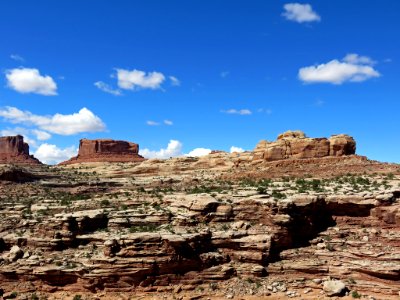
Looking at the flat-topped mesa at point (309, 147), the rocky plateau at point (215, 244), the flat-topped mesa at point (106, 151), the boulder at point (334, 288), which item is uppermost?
the flat-topped mesa at point (106, 151)

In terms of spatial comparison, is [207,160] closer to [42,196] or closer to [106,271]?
[42,196]

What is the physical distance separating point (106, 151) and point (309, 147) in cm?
7431

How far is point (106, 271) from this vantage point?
70.4ft

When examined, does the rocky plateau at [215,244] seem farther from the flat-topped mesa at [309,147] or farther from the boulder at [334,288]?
the flat-topped mesa at [309,147]

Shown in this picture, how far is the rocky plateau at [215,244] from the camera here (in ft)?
69.9

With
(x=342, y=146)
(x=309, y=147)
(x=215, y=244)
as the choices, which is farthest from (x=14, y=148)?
(x=215, y=244)

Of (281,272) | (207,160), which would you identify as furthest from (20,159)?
(281,272)

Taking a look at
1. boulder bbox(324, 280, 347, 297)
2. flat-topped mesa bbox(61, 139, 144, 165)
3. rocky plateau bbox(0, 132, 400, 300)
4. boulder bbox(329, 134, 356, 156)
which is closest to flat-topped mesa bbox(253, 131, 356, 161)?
boulder bbox(329, 134, 356, 156)

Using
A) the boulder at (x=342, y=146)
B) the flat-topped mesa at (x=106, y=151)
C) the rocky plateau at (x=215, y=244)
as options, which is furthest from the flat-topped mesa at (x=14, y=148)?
the boulder at (x=342, y=146)

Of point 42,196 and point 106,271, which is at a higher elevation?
point 42,196

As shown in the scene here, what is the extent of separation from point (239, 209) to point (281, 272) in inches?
175

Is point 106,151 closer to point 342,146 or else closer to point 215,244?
point 342,146

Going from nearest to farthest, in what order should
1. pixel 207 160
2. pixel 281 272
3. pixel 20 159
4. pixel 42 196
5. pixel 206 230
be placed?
pixel 281 272 < pixel 206 230 < pixel 42 196 < pixel 207 160 < pixel 20 159

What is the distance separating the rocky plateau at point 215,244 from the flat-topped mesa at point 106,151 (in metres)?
70.6
